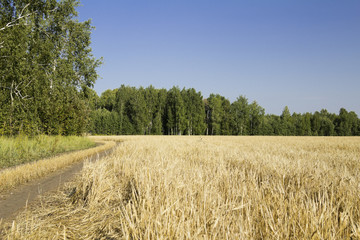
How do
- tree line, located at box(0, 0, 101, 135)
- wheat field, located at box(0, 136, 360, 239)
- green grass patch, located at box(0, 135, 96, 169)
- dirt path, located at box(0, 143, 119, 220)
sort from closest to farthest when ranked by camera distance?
wheat field, located at box(0, 136, 360, 239) → dirt path, located at box(0, 143, 119, 220) → green grass patch, located at box(0, 135, 96, 169) → tree line, located at box(0, 0, 101, 135)

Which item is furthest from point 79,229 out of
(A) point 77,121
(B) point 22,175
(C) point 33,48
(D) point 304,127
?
(D) point 304,127

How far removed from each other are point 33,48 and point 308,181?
16051 millimetres

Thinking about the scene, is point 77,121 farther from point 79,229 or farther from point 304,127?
point 304,127

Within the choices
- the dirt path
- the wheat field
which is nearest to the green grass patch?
the dirt path

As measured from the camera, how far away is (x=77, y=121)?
66.6 feet

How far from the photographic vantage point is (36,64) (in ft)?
41.8

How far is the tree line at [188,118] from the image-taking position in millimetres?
60844

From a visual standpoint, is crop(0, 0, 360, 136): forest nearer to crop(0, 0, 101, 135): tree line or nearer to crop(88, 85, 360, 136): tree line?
crop(0, 0, 101, 135): tree line

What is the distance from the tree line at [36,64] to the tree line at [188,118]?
41649 mm

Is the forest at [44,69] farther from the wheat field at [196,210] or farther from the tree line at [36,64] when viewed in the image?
the wheat field at [196,210]

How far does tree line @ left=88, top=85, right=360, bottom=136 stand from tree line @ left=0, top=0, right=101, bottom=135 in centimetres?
4165

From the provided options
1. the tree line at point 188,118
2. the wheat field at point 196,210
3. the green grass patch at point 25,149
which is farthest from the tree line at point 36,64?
the tree line at point 188,118

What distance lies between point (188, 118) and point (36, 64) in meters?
55.7

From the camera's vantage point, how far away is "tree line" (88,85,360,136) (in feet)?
200
